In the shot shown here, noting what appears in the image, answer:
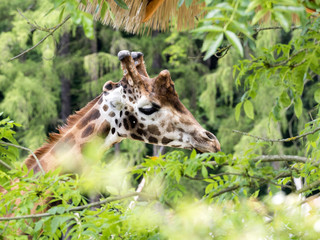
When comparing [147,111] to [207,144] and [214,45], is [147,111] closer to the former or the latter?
[207,144]

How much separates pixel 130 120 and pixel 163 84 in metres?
0.33

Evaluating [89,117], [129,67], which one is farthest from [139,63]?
[89,117]

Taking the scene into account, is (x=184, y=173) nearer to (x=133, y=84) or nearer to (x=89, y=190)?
(x=89, y=190)

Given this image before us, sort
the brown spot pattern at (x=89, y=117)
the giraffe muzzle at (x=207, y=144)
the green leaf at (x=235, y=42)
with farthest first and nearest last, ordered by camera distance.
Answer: the brown spot pattern at (x=89, y=117) → the giraffe muzzle at (x=207, y=144) → the green leaf at (x=235, y=42)

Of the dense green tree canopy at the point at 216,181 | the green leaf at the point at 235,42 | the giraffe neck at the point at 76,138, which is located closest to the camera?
the green leaf at the point at 235,42

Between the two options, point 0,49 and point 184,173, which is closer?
point 184,173

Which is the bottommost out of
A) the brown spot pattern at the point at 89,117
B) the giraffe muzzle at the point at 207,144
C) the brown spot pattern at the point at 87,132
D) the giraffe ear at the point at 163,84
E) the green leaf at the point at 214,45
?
the giraffe muzzle at the point at 207,144

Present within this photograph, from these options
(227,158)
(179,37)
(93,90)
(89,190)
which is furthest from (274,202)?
(179,37)

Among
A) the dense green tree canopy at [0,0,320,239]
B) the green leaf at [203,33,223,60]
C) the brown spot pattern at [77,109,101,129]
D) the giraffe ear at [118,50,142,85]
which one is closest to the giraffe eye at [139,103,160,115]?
the giraffe ear at [118,50,142,85]

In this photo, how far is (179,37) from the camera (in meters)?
15.4

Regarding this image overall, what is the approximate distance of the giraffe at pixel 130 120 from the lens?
339 cm

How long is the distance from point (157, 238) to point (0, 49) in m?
12.6

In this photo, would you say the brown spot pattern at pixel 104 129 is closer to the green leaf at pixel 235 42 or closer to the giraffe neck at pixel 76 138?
the giraffe neck at pixel 76 138

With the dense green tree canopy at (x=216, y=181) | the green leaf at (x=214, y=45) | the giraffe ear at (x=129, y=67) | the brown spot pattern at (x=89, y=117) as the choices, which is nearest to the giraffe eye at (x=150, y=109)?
the giraffe ear at (x=129, y=67)
